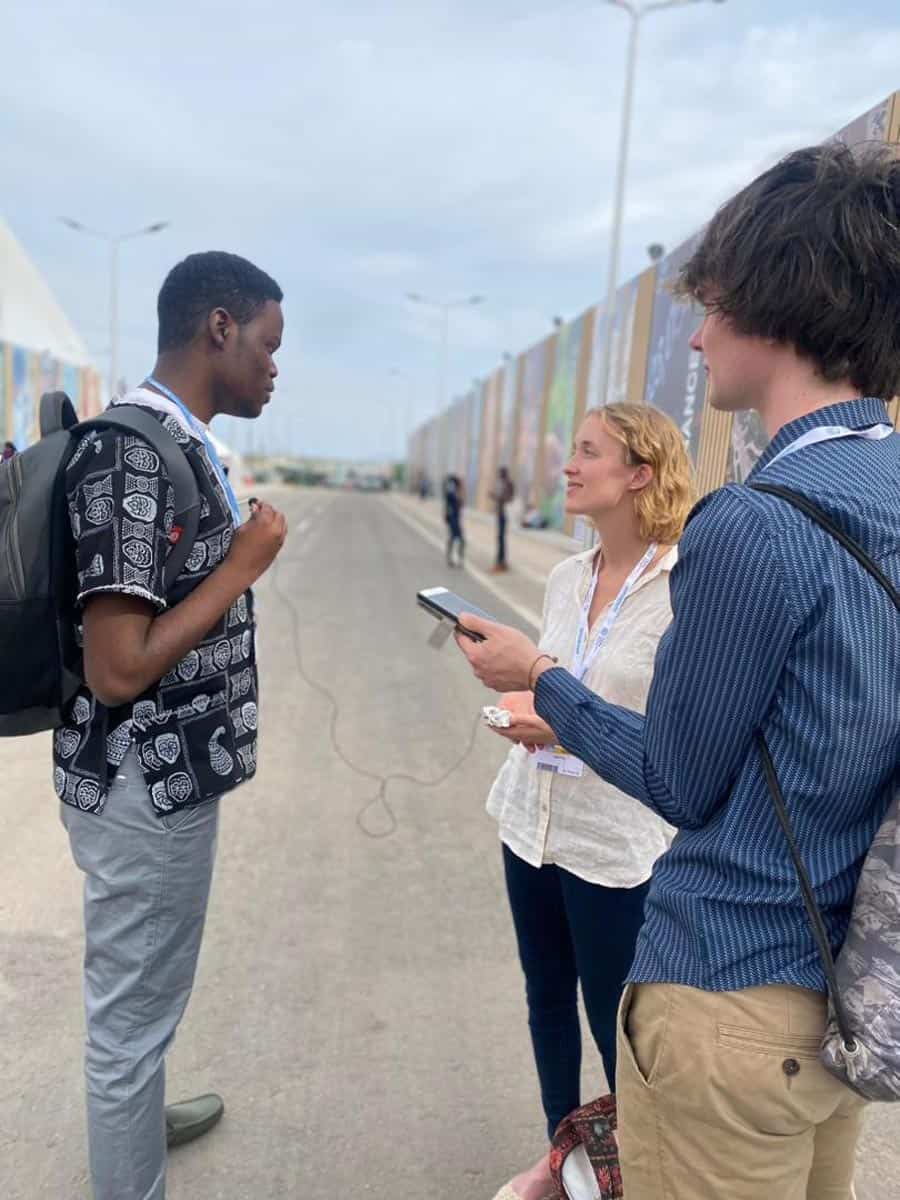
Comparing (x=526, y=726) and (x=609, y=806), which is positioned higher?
(x=526, y=726)

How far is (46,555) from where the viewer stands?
62.1 inches

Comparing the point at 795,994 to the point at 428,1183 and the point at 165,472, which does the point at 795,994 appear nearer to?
the point at 165,472

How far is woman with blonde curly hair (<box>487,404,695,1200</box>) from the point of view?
1959 mm

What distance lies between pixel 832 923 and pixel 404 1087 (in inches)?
71.2

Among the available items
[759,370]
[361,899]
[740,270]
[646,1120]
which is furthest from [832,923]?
[361,899]

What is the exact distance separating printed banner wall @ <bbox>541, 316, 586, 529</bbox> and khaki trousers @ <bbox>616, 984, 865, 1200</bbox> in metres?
23.3

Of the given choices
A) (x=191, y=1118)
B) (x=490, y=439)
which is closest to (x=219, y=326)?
(x=191, y=1118)

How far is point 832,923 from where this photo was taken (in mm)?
1102

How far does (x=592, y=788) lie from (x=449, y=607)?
2.01 feet

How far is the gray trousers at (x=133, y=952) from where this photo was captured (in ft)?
5.59

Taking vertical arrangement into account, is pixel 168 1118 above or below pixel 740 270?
below

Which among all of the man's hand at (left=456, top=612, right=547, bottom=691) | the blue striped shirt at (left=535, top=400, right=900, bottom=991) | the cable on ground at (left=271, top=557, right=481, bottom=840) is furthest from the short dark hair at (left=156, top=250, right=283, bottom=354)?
the cable on ground at (left=271, top=557, right=481, bottom=840)

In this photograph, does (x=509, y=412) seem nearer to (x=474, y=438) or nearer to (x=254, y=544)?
(x=474, y=438)

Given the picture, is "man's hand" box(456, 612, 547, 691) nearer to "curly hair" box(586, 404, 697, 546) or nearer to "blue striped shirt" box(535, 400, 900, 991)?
"blue striped shirt" box(535, 400, 900, 991)
